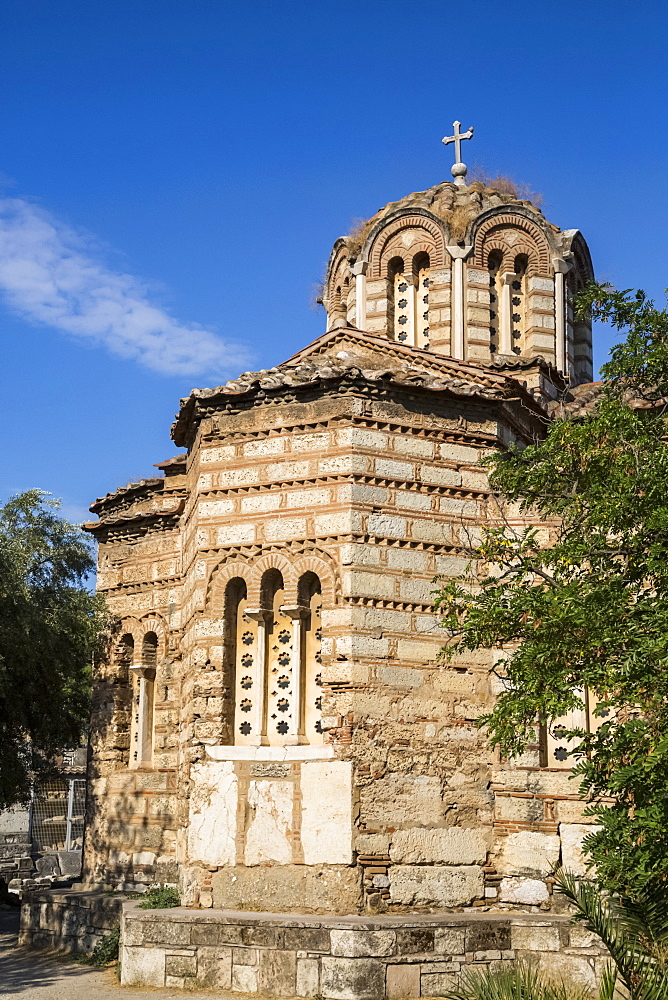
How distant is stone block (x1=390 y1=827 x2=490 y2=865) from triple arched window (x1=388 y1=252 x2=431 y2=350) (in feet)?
27.8

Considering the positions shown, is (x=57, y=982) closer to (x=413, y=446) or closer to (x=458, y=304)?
(x=413, y=446)

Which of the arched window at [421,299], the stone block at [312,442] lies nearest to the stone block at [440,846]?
the stone block at [312,442]

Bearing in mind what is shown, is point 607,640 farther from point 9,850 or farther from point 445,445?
point 9,850

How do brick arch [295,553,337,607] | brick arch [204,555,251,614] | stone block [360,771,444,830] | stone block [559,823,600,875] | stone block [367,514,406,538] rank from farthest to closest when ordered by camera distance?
brick arch [204,555,251,614], stone block [367,514,406,538], brick arch [295,553,337,607], stone block [559,823,600,875], stone block [360,771,444,830]

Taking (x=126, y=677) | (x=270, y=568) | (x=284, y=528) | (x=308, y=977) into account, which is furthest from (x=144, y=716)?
(x=308, y=977)

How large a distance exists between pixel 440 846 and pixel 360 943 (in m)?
1.51

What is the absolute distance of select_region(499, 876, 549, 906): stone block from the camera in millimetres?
10781

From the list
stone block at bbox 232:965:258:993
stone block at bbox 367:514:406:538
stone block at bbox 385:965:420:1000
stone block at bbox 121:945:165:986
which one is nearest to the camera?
stone block at bbox 385:965:420:1000

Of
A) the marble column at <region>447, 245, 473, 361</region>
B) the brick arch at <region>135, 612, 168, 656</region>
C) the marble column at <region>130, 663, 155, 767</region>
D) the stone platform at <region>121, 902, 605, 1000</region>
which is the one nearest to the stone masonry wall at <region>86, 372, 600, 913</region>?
the stone platform at <region>121, 902, 605, 1000</region>

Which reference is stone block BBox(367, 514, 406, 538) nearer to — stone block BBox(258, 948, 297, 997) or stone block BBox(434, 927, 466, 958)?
stone block BBox(434, 927, 466, 958)

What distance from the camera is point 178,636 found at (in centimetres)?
1418

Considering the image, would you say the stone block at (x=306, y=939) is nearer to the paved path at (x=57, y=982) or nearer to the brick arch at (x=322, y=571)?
the paved path at (x=57, y=982)

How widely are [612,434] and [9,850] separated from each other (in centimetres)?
2616

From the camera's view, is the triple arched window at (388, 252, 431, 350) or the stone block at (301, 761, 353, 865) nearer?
the stone block at (301, 761, 353, 865)
